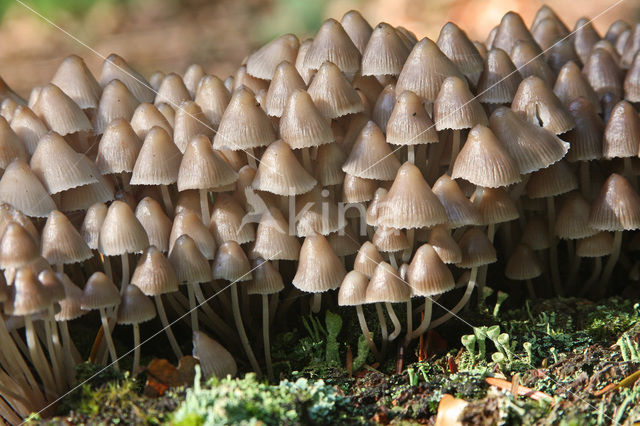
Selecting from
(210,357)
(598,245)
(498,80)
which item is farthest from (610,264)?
(210,357)

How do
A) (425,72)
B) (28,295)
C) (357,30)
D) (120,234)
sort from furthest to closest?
(357,30) → (425,72) → (120,234) → (28,295)

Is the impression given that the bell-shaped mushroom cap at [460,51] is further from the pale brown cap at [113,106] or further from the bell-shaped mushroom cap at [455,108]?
the pale brown cap at [113,106]

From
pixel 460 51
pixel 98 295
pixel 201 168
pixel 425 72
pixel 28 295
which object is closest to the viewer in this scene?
pixel 28 295

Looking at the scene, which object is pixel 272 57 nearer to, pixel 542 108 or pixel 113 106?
pixel 113 106

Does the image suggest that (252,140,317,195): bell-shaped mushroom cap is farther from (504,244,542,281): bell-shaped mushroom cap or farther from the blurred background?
the blurred background

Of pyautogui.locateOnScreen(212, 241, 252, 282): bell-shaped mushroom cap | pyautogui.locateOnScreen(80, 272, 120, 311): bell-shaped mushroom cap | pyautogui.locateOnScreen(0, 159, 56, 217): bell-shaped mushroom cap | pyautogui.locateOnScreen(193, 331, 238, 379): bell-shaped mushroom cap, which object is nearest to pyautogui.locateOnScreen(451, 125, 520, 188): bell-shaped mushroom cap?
pyautogui.locateOnScreen(212, 241, 252, 282): bell-shaped mushroom cap

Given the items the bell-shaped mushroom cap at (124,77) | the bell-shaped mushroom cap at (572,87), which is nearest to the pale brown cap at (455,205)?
the bell-shaped mushroom cap at (572,87)
